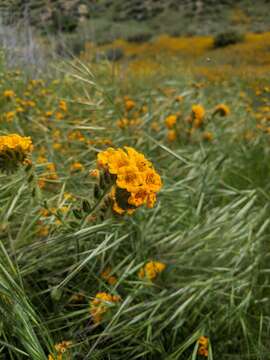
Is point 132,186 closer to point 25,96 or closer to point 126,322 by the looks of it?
point 126,322

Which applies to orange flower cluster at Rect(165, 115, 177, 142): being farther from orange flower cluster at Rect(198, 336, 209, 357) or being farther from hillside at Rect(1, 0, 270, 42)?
orange flower cluster at Rect(198, 336, 209, 357)

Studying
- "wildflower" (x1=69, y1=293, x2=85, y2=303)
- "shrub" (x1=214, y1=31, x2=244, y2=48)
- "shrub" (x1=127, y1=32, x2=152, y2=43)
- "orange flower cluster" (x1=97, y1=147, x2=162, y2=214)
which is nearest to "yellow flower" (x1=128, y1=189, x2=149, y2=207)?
"orange flower cluster" (x1=97, y1=147, x2=162, y2=214)

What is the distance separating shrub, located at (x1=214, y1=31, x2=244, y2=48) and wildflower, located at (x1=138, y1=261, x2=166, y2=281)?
3.47m

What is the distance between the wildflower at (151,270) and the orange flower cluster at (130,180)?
1.66ft

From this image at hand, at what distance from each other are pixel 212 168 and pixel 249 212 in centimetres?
30

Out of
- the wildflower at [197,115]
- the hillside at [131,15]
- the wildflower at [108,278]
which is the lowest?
the wildflower at [108,278]

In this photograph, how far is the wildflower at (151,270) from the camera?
1508 mm

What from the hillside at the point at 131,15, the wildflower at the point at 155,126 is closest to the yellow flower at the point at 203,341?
the hillside at the point at 131,15

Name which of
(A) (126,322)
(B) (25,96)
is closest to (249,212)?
(A) (126,322)

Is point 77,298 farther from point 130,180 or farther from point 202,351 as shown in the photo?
point 130,180

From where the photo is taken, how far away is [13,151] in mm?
1151

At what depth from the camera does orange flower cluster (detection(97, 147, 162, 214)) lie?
0.99 m

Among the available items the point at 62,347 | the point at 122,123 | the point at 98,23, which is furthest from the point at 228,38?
the point at 62,347

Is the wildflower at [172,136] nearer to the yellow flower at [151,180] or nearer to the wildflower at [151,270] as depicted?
the wildflower at [151,270]
